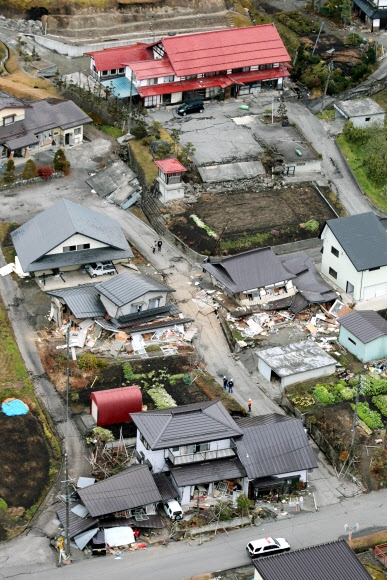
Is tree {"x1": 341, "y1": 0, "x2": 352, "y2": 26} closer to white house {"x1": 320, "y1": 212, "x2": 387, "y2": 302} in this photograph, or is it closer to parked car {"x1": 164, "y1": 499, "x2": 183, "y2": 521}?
white house {"x1": 320, "y1": 212, "x2": 387, "y2": 302}

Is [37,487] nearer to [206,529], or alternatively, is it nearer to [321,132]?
[206,529]

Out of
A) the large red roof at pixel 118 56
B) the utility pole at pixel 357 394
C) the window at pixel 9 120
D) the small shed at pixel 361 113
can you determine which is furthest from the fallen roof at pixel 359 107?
the utility pole at pixel 357 394

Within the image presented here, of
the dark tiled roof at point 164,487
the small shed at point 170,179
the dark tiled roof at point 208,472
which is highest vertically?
the small shed at point 170,179

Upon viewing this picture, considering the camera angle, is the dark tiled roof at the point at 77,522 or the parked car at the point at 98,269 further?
the parked car at the point at 98,269

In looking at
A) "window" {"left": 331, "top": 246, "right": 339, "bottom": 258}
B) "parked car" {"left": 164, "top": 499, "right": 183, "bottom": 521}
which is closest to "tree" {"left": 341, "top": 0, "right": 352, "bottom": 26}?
"window" {"left": 331, "top": 246, "right": 339, "bottom": 258}

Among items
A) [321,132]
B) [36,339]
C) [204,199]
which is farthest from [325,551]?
[321,132]

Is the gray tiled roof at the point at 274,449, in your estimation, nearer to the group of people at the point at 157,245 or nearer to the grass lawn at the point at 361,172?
the group of people at the point at 157,245

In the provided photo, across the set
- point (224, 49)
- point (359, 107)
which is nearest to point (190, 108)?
point (224, 49)
